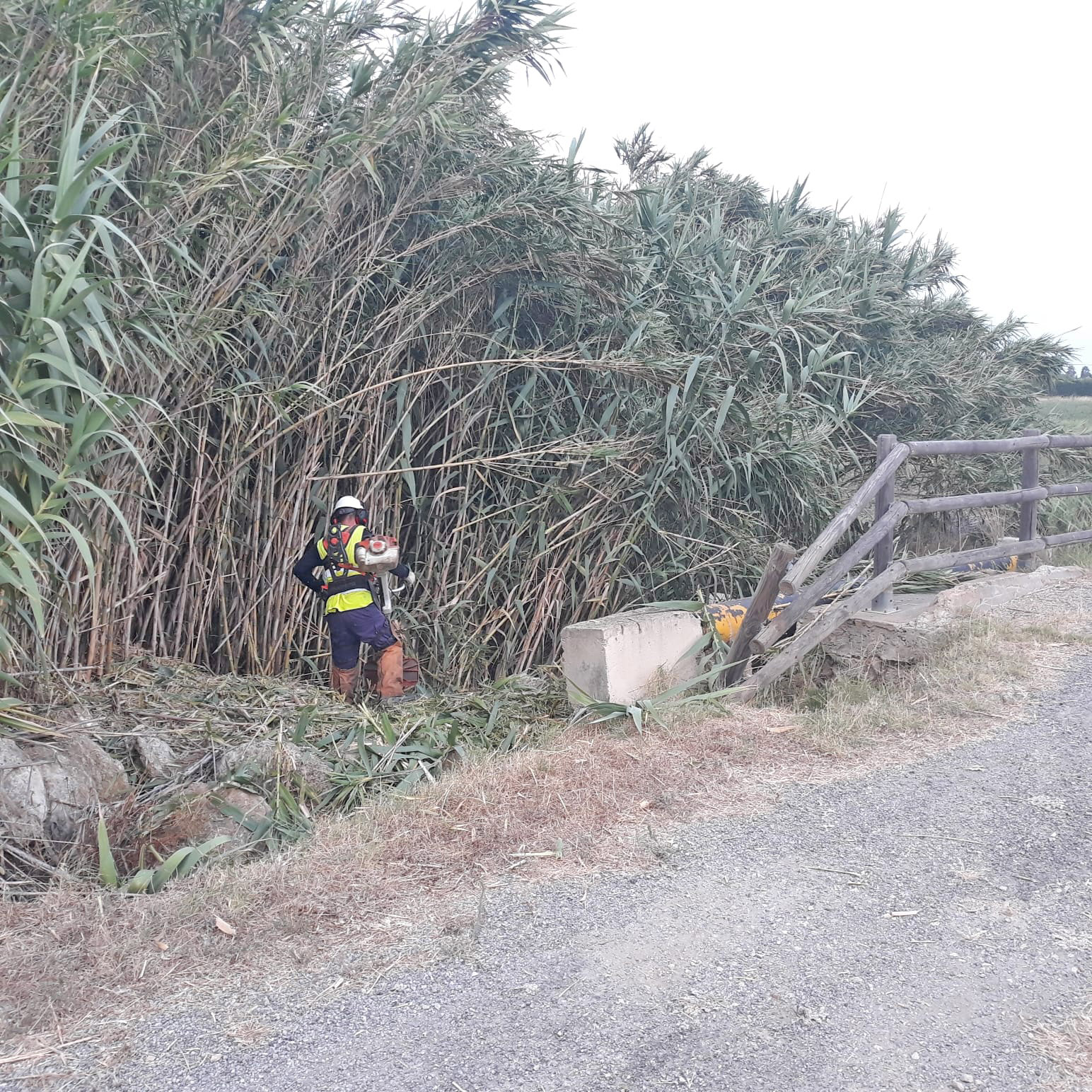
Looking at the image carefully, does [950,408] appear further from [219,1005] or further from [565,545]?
[219,1005]

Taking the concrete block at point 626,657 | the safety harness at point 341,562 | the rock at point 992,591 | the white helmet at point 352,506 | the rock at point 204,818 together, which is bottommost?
the rock at point 204,818

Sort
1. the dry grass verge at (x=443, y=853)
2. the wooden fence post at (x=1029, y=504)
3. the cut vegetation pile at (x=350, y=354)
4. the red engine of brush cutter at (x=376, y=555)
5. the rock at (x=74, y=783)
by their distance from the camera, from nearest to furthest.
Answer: the dry grass verge at (x=443, y=853)
the rock at (x=74, y=783)
the cut vegetation pile at (x=350, y=354)
the red engine of brush cutter at (x=376, y=555)
the wooden fence post at (x=1029, y=504)

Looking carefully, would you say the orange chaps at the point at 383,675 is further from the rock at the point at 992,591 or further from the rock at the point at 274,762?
the rock at the point at 992,591

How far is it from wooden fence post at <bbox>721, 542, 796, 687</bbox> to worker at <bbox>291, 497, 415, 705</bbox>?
1937 mm

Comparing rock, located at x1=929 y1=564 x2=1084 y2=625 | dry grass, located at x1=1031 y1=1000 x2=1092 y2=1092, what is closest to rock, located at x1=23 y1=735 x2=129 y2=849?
dry grass, located at x1=1031 y1=1000 x2=1092 y2=1092

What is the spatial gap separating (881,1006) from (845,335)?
7459 millimetres

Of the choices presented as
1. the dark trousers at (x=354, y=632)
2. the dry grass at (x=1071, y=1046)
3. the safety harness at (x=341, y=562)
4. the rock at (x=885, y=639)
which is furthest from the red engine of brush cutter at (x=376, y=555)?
the dry grass at (x=1071, y=1046)

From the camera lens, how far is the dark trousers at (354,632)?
6.05 metres

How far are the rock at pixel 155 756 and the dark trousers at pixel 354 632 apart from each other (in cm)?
151

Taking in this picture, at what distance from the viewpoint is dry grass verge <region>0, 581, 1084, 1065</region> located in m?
2.82

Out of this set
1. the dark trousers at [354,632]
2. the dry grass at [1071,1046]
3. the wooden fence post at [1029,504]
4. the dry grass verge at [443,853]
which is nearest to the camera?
the dry grass at [1071,1046]

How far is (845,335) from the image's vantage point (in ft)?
30.0

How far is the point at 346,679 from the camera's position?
614 centimetres

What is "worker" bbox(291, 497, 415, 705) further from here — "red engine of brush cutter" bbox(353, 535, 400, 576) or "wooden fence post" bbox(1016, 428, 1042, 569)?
"wooden fence post" bbox(1016, 428, 1042, 569)
